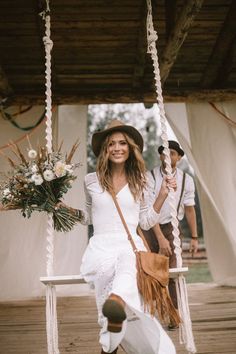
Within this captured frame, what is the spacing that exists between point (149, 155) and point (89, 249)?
13582 mm

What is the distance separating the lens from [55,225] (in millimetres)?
2836

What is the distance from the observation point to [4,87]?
5.20 meters

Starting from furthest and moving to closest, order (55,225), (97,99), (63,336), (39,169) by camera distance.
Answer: (97,99) → (63,336) → (55,225) → (39,169)

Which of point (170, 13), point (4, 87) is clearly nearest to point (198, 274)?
point (4, 87)

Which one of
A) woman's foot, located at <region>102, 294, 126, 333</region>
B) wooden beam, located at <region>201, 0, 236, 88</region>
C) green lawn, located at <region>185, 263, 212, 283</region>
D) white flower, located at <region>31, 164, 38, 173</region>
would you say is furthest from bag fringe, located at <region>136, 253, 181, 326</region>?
green lawn, located at <region>185, 263, 212, 283</region>

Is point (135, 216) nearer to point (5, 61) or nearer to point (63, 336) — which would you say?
point (63, 336)

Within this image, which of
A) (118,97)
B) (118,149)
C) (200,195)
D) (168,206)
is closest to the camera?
(118,149)

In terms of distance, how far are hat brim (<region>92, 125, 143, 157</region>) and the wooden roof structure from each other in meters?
1.39

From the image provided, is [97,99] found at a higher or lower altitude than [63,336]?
higher

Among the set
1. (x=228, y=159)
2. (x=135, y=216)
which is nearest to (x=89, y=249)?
(x=135, y=216)

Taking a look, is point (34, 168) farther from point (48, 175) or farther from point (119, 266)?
point (119, 266)

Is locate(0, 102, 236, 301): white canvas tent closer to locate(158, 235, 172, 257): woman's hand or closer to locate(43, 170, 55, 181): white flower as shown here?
locate(158, 235, 172, 257): woman's hand

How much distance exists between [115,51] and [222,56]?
1379 millimetres

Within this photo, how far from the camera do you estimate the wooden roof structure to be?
4.16 m
